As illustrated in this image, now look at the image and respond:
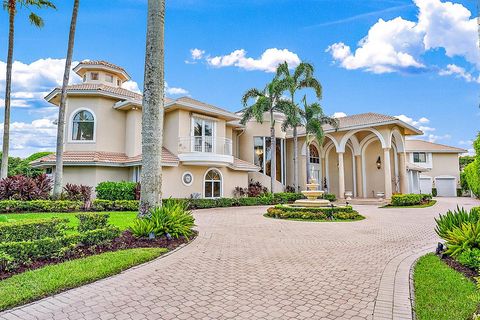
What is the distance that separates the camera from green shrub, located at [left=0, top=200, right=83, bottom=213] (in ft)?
44.5

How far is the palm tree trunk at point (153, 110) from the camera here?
8875mm

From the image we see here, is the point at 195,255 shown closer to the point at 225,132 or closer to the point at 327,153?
the point at 225,132

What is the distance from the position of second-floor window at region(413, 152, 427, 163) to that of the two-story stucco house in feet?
46.2

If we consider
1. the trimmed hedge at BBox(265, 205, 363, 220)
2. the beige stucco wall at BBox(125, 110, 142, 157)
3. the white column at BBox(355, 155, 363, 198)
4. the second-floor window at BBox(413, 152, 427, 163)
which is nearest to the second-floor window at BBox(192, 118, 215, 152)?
the beige stucco wall at BBox(125, 110, 142, 157)

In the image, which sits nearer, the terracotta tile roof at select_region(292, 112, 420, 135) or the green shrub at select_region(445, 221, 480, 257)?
the green shrub at select_region(445, 221, 480, 257)

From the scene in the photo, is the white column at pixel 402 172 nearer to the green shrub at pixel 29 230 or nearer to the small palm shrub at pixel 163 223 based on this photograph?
the small palm shrub at pixel 163 223

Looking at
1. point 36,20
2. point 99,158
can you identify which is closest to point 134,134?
point 99,158

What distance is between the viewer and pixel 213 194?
22297 mm

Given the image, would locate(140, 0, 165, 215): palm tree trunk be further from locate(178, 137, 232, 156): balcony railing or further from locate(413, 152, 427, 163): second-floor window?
locate(413, 152, 427, 163): second-floor window

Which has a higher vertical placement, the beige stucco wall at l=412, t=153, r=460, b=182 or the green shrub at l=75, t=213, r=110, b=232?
the beige stucco wall at l=412, t=153, r=460, b=182

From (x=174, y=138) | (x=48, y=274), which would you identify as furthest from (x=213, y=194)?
(x=48, y=274)

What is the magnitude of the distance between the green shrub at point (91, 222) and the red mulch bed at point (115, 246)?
56 cm

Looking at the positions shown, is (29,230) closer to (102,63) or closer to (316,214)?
(316,214)

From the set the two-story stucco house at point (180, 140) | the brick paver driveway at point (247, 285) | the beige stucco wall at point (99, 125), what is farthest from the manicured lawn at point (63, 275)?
the beige stucco wall at point (99, 125)
